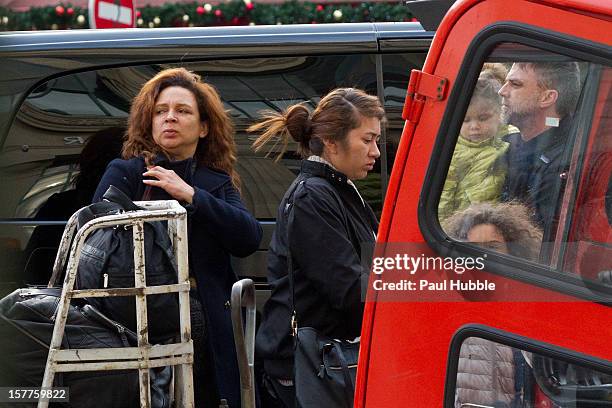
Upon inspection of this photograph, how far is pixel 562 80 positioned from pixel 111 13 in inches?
175

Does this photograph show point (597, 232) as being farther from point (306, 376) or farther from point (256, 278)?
point (256, 278)

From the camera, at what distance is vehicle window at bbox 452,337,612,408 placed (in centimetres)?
206

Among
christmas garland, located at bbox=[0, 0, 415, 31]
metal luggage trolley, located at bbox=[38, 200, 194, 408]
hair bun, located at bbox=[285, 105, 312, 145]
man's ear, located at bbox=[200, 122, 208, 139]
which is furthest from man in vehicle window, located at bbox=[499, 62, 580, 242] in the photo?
christmas garland, located at bbox=[0, 0, 415, 31]

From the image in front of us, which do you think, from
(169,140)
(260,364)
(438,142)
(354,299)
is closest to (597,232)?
(438,142)

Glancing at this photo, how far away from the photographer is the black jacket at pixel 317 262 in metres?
2.89

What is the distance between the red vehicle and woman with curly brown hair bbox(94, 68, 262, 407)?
3.71 ft

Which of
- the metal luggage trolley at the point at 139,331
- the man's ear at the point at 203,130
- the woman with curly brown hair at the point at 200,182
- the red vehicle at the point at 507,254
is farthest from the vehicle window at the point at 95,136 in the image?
the red vehicle at the point at 507,254

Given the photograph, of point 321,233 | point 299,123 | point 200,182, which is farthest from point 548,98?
point 200,182

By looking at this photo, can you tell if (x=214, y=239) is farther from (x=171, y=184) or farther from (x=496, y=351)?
(x=496, y=351)

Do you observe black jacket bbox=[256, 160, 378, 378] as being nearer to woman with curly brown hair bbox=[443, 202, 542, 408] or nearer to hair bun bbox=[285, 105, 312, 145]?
hair bun bbox=[285, 105, 312, 145]

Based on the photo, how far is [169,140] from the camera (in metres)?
3.57

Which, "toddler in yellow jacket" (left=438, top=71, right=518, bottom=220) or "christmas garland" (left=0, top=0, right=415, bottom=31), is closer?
"toddler in yellow jacket" (left=438, top=71, right=518, bottom=220)

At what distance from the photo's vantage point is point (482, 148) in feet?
7.21

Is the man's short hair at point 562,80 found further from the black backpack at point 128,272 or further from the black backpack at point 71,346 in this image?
the black backpack at point 71,346
